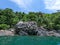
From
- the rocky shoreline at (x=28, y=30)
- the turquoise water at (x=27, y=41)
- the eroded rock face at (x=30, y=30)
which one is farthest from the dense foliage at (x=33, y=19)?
the turquoise water at (x=27, y=41)

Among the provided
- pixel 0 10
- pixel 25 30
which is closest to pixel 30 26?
pixel 25 30

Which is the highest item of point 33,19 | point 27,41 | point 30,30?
point 33,19

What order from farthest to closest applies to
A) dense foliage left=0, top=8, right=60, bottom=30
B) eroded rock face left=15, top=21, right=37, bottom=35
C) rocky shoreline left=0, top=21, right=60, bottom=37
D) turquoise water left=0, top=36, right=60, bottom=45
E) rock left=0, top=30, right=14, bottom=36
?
dense foliage left=0, top=8, right=60, bottom=30 → eroded rock face left=15, top=21, right=37, bottom=35 → rocky shoreline left=0, top=21, right=60, bottom=37 → rock left=0, top=30, right=14, bottom=36 → turquoise water left=0, top=36, right=60, bottom=45

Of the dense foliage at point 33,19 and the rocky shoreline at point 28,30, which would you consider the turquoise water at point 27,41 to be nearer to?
the rocky shoreline at point 28,30

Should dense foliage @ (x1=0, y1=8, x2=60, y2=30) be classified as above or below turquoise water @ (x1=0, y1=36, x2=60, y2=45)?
above

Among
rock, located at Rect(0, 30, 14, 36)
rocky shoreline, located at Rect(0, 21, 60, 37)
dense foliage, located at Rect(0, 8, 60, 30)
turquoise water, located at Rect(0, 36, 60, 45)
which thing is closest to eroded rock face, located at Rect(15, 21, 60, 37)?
rocky shoreline, located at Rect(0, 21, 60, 37)

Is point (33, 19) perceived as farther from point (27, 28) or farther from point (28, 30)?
point (28, 30)

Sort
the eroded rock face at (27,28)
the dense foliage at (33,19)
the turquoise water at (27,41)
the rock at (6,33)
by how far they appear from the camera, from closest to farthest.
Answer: the turquoise water at (27,41) < the rock at (6,33) < the eroded rock face at (27,28) < the dense foliage at (33,19)

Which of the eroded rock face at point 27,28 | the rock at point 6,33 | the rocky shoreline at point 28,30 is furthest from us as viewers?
the eroded rock face at point 27,28

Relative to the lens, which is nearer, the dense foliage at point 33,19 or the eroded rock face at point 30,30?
the eroded rock face at point 30,30

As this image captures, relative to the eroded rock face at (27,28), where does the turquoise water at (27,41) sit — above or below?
below

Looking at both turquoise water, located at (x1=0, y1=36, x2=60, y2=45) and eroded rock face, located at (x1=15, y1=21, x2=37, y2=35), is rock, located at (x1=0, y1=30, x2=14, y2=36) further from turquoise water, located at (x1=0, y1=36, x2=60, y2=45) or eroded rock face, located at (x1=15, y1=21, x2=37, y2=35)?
turquoise water, located at (x1=0, y1=36, x2=60, y2=45)

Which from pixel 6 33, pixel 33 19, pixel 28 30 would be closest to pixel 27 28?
pixel 28 30

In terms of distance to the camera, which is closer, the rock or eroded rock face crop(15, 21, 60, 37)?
the rock
